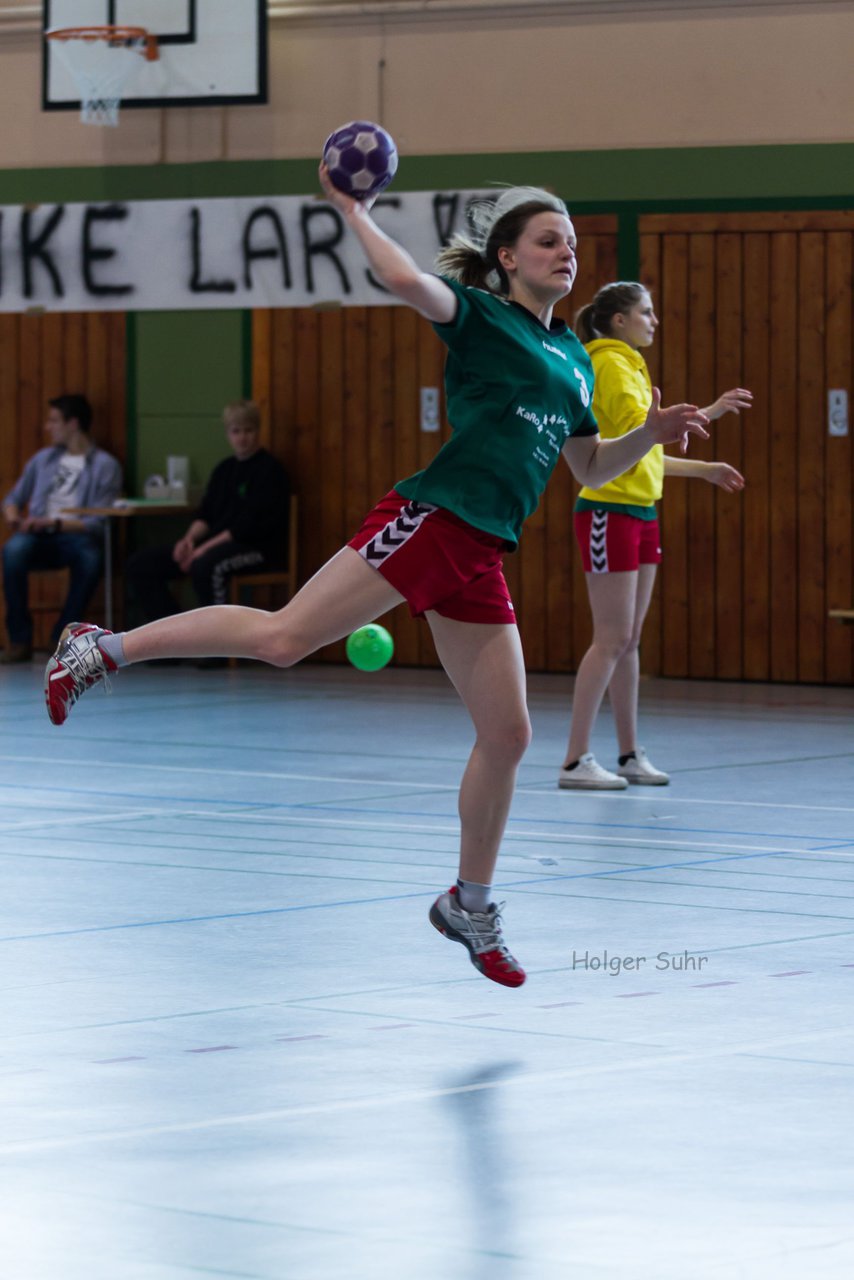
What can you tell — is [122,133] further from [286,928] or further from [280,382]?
[286,928]

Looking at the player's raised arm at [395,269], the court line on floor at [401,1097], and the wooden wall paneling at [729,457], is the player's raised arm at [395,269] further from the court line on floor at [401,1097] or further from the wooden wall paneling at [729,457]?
the wooden wall paneling at [729,457]

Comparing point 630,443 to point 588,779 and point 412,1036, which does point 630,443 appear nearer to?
point 412,1036

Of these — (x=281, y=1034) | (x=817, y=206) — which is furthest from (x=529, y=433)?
(x=817, y=206)

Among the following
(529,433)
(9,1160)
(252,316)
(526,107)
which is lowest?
(9,1160)

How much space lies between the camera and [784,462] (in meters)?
13.7

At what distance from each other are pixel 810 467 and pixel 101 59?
552cm

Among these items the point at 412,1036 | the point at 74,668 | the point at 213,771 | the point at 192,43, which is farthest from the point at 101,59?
the point at 412,1036

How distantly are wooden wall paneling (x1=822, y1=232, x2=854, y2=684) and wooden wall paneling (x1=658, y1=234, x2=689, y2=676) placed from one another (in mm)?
900

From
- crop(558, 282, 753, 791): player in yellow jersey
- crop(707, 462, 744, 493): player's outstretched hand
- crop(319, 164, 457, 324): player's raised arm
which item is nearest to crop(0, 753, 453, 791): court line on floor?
crop(558, 282, 753, 791): player in yellow jersey

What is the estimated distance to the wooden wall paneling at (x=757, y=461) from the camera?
13.7 m

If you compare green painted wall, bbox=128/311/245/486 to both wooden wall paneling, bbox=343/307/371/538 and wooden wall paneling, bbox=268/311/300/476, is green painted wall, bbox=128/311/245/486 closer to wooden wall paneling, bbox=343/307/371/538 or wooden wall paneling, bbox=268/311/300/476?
wooden wall paneling, bbox=268/311/300/476

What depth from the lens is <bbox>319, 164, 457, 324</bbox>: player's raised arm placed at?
14.9ft

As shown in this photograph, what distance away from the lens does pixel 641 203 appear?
13953 millimetres

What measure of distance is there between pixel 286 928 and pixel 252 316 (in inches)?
391
